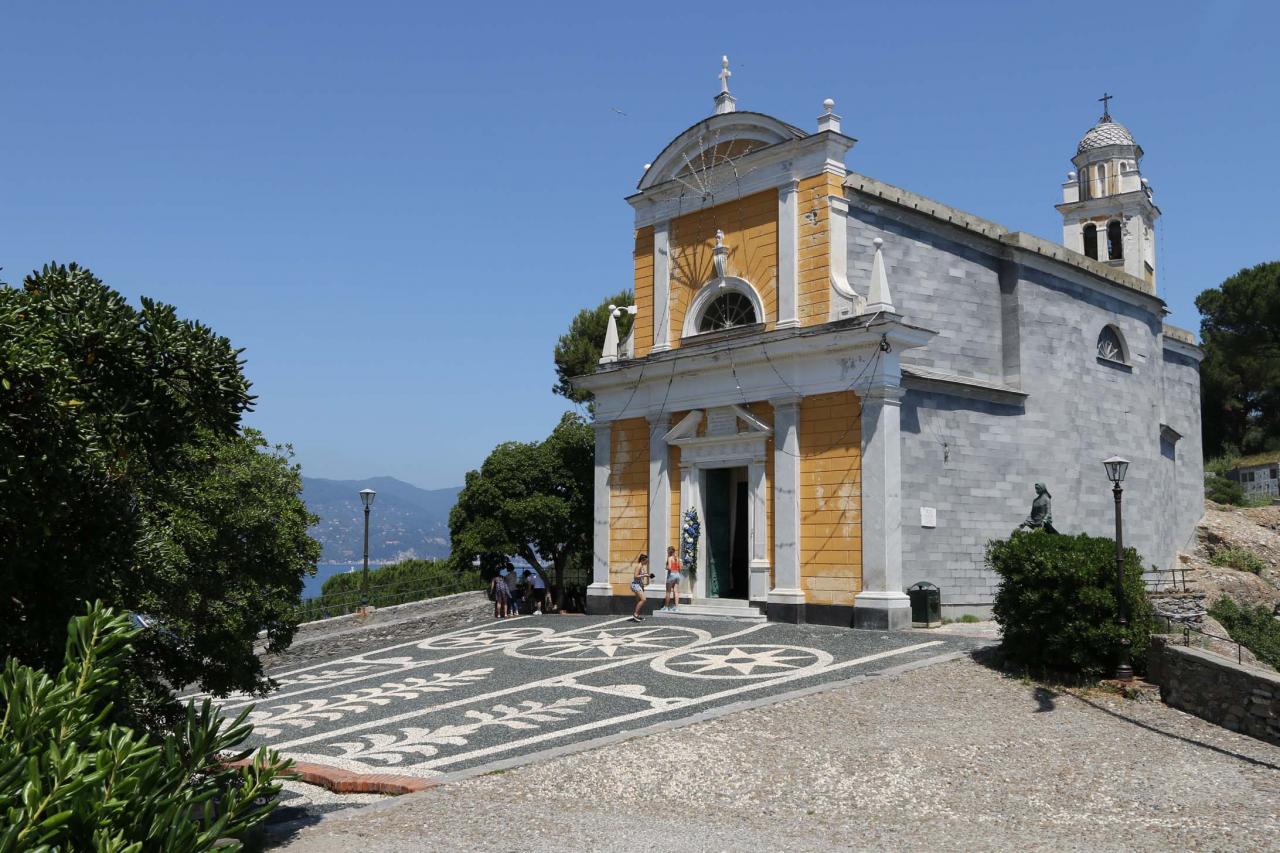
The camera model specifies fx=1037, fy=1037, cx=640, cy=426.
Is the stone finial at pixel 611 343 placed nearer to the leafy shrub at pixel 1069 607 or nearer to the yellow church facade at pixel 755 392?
the yellow church facade at pixel 755 392

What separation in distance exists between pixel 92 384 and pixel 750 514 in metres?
16.3

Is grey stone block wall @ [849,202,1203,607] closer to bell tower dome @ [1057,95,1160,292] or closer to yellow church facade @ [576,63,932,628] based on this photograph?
yellow church facade @ [576,63,932,628]

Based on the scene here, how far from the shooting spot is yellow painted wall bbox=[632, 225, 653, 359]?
24.2 m

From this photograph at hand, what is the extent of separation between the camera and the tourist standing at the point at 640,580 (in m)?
21.0

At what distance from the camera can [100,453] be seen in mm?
5848

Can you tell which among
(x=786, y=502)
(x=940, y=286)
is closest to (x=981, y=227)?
(x=940, y=286)

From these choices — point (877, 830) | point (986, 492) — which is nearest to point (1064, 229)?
point (986, 492)

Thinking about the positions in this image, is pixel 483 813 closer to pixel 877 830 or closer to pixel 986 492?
pixel 877 830

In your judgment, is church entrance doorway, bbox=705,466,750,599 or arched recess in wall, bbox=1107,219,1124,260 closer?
church entrance doorway, bbox=705,466,750,599

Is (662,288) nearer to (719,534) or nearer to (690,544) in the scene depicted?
(719,534)

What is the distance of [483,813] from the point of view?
798cm

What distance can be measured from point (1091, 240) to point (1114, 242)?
0.63 meters

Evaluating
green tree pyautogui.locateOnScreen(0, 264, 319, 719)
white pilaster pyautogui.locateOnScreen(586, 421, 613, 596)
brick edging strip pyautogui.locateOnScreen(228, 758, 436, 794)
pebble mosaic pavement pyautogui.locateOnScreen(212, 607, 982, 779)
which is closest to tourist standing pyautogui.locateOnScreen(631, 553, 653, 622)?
pebble mosaic pavement pyautogui.locateOnScreen(212, 607, 982, 779)

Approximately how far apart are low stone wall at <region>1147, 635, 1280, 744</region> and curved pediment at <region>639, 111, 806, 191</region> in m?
12.5
